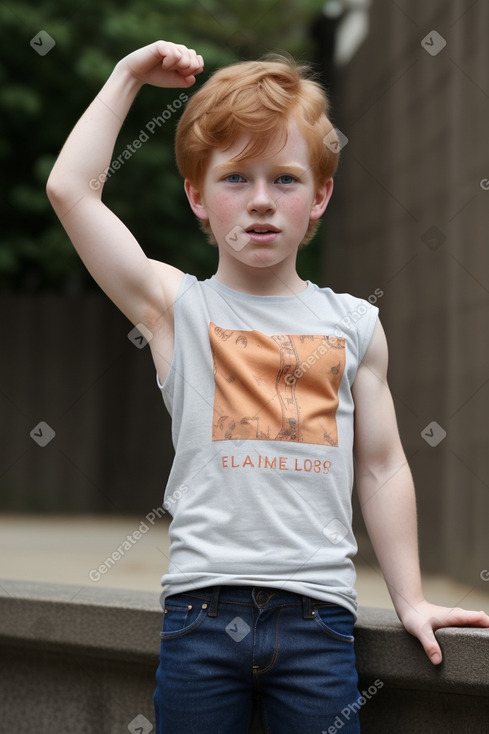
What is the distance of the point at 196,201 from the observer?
1.80 m

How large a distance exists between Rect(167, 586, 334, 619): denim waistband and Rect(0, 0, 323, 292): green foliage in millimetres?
6632

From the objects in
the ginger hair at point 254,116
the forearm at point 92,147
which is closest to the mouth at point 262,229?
the ginger hair at point 254,116

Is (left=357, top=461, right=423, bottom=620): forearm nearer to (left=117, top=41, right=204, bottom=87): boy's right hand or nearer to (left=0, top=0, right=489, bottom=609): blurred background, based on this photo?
(left=117, top=41, right=204, bottom=87): boy's right hand

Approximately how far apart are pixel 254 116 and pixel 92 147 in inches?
10.8

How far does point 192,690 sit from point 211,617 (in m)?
0.11

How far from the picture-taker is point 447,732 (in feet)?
5.84

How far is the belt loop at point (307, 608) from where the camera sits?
1544 mm

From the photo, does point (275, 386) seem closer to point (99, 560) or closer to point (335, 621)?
point (335, 621)

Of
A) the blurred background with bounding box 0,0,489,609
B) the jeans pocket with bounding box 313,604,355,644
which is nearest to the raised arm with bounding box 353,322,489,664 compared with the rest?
the jeans pocket with bounding box 313,604,355,644

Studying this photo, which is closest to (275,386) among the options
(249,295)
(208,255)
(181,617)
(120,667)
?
(249,295)

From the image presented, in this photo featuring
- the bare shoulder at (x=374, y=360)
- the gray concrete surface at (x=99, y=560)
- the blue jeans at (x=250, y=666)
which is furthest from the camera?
the gray concrete surface at (x=99, y=560)

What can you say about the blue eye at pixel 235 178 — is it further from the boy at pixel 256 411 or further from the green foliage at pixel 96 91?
the green foliage at pixel 96 91

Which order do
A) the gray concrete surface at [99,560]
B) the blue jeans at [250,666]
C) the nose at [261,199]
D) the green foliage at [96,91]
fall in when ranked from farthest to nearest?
the green foliage at [96,91], the gray concrete surface at [99,560], the nose at [261,199], the blue jeans at [250,666]

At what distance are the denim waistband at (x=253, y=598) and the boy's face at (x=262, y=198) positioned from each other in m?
0.54
